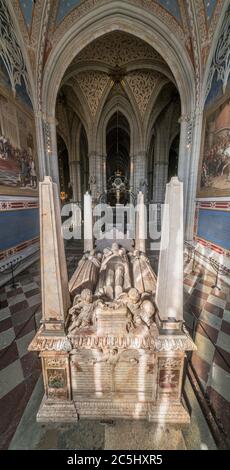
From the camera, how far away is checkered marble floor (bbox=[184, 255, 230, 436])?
6.35 feet

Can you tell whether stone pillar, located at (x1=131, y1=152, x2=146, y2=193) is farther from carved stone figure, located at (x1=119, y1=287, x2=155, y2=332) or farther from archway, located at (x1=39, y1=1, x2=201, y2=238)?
carved stone figure, located at (x1=119, y1=287, x2=155, y2=332)

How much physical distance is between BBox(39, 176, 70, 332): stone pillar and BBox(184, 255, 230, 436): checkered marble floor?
1929mm

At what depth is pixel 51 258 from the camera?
5.24 feet

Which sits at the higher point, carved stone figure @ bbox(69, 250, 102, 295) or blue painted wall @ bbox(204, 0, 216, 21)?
blue painted wall @ bbox(204, 0, 216, 21)

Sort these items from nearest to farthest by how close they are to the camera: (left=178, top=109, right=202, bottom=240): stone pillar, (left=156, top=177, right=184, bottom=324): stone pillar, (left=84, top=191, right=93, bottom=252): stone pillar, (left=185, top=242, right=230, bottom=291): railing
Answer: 1. (left=156, top=177, right=184, bottom=324): stone pillar
2. (left=185, top=242, right=230, bottom=291): railing
3. (left=84, top=191, right=93, bottom=252): stone pillar
4. (left=178, top=109, right=202, bottom=240): stone pillar

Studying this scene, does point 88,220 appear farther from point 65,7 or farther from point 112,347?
point 65,7

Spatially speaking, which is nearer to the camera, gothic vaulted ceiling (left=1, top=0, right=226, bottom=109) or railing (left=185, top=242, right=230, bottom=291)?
railing (left=185, top=242, right=230, bottom=291)

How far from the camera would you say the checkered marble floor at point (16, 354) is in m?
1.78

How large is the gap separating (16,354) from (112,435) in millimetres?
1680

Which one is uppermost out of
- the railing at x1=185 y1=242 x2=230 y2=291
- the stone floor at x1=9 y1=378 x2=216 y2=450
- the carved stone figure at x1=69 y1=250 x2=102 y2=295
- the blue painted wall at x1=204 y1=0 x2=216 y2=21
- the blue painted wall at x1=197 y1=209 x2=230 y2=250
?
the blue painted wall at x1=204 y1=0 x2=216 y2=21

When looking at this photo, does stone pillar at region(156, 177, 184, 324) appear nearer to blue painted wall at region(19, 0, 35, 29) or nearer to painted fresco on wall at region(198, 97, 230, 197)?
Answer: painted fresco on wall at region(198, 97, 230, 197)

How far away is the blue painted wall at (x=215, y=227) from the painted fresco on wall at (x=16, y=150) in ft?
21.4

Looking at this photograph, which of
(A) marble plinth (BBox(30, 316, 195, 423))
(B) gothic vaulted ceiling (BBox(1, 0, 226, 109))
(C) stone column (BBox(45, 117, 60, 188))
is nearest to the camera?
(A) marble plinth (BBox(30, 316, 195, 423))

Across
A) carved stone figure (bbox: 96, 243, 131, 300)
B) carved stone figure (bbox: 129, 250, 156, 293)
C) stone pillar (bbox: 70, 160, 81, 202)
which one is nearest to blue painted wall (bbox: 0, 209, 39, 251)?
carved stone figure (bbox: 96, 243, 131, 300)
